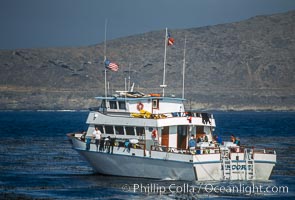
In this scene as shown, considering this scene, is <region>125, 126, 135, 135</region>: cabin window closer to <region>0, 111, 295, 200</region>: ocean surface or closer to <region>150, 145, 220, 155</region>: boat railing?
<region>150, 145, 220, 155</region>: boat railing

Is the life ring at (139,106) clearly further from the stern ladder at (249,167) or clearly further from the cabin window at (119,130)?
the stern ladder at (249,167)

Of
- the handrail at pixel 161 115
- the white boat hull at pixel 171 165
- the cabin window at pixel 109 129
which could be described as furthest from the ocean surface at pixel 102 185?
the handrail at pixel 161 115

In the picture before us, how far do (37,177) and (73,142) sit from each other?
3449mm

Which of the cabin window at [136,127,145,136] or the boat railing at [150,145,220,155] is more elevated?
the cabin window at [136,127,145,136]

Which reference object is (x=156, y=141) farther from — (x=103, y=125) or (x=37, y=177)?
(x=37, y=177)

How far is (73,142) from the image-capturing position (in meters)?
46.0

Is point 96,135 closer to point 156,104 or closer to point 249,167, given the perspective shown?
point 156,104

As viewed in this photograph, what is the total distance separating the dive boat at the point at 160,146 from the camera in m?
39.6

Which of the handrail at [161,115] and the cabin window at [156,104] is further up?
the cabin window at [156,104]

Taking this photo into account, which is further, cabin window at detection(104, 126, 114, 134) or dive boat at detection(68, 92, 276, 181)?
cabin window at detection(104, 126, 114, 134)

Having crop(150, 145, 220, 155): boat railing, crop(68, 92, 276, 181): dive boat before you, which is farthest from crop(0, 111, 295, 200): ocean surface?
crop(150, 145, 220, 155): boat railing

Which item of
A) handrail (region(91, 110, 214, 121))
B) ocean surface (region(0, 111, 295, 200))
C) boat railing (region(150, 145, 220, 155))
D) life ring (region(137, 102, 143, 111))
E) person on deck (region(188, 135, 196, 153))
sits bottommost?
ocean surface (region(0, 111, 295, 200))

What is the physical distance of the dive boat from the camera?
1559 inches

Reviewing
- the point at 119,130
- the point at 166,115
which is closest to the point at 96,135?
the point at 119,130
